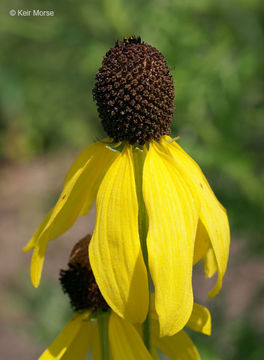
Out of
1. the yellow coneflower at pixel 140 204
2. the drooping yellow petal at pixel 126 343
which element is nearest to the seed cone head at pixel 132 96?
the yellow coneflower at pixel 140 204

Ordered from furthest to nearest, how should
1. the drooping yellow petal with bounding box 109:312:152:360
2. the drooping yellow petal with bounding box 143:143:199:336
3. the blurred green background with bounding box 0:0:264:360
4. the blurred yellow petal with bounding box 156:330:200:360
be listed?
the blurred green background with bounding box 0:0:264:360 → the blurred yellow petal with bounding box 156:330:200:360 → the drooping yellow petal with bounding box 109:312:152:360 → the drooping yellow petal with bounding box 143:143:199:336

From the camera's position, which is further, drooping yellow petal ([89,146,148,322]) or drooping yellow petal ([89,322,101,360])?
drooping yellow petal ([89,322,101,360])

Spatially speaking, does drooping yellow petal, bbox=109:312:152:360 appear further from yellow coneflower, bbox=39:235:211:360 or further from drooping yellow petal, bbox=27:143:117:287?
drooping yellow petal, bbox=27:143:117:287

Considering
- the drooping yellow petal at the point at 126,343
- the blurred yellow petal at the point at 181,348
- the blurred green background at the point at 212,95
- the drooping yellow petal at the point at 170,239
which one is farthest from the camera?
the blurred green background at the point at 212,95

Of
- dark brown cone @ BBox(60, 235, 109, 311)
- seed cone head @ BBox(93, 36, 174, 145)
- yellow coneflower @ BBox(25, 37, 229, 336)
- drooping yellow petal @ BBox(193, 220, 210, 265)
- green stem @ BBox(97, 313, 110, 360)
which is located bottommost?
green stem @ BBox(97, 313, 110, 360)

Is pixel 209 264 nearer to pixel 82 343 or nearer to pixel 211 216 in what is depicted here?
pixel 211 216

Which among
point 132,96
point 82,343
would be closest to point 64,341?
point 82,343

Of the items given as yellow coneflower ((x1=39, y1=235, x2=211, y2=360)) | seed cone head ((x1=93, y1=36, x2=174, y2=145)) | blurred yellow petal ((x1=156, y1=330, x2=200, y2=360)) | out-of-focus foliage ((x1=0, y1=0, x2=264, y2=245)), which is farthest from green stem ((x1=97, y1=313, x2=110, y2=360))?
out-of-focus foliage ((x1=0, y1=0, x2=264, y2=245))

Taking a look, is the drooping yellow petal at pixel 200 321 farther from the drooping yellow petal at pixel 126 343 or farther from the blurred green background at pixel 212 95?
the blurred green background at pixel 212 95
